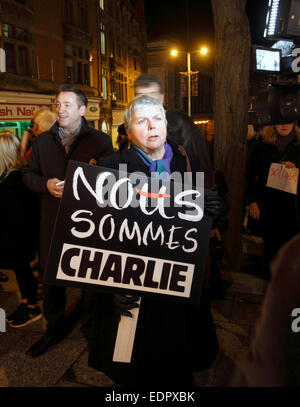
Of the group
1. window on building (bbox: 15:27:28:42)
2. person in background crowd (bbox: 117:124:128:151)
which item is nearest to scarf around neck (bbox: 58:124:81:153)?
person in background crowd (bbox: 117:124:128:151)

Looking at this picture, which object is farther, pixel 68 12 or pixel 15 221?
pixel 68 12

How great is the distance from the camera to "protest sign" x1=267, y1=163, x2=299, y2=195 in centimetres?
330

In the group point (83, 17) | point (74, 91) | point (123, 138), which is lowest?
point (123, 138)

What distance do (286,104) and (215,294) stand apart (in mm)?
1917

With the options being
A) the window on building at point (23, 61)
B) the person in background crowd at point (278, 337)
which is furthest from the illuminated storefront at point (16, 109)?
the person in background crowd at point (278, 337)

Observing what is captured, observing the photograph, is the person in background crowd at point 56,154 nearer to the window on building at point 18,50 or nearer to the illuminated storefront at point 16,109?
Answer: the illuminated storefront at point 16,109

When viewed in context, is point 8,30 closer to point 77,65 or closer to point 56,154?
point 77,65

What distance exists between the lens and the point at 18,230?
316cm

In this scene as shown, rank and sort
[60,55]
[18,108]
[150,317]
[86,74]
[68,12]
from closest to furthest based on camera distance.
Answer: [150,317]
[18,108]
[60,55]
[68,12]
[86,74]

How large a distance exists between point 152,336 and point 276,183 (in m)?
2.07

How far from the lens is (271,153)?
3.54 m

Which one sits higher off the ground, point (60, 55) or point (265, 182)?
point (60, 55)

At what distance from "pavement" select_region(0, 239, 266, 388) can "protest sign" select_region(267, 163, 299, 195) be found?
43.1 inches

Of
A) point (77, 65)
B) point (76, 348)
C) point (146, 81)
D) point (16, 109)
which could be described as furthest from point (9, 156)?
point (77, 65)
